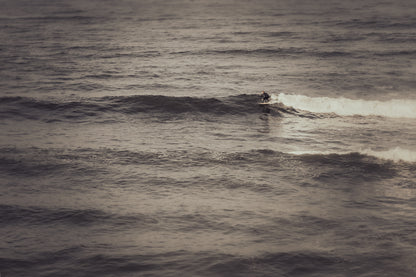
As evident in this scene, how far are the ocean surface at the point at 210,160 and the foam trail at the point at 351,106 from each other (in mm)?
185

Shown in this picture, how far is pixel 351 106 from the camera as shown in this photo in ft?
104

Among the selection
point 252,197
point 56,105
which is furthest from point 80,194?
point 56,105

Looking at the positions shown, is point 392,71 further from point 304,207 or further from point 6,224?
point 6,224

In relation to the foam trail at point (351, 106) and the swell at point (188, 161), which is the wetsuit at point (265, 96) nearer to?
the foam trail at point (351, 106)

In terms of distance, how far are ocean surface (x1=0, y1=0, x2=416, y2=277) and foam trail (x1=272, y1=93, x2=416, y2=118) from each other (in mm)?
185

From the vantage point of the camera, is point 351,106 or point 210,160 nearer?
point 210,160

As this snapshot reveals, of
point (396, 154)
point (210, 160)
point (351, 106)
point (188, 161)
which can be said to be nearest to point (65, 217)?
point (188, 161)

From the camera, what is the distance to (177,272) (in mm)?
14266

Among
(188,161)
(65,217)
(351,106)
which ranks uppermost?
(351,106)

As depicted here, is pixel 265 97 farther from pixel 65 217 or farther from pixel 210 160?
pixel 65 217

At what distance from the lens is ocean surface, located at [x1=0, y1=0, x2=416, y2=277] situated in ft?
49.8

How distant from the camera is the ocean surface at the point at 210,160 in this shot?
15.2 m

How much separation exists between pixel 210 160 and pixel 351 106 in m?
13.4

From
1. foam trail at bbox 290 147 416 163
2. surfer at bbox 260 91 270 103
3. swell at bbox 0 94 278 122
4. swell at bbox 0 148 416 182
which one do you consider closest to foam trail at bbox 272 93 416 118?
surfer at bbox 260 91 270 103
